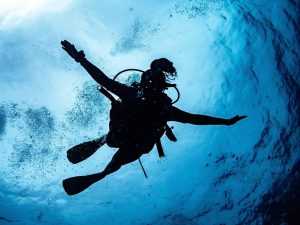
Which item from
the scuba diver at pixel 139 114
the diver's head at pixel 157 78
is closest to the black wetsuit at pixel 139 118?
the scuba diver at pixel 139 114

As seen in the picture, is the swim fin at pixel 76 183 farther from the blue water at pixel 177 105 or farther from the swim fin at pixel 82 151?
the blue water at pixel 177 105

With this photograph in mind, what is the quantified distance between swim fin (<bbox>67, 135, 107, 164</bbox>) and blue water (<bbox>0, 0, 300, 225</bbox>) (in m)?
8.88

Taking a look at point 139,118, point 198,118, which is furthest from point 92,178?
point 198,118

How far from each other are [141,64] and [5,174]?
9.56 m

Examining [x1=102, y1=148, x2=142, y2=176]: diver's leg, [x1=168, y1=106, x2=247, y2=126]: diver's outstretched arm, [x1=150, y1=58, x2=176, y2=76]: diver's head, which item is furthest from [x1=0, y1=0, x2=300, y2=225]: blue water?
[x1=102, y1=148, x2=142, y2=176]: diver's leg

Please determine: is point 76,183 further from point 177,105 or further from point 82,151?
point 177,105

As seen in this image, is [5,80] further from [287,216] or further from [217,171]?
[287,216]

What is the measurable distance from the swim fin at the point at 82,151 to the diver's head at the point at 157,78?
46.7 inches

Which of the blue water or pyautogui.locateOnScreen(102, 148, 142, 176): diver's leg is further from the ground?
the blue water

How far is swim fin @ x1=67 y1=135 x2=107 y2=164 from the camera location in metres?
4.81

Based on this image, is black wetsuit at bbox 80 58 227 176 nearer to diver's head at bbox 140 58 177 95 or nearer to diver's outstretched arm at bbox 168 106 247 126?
diver's outstretched arm at bbox 168 106 247 126

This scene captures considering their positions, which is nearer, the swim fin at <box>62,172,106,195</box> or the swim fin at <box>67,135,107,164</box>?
the swim fin at <box>62,172,106,195</box>

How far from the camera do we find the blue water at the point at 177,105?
12648mm

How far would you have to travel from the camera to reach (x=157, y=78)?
445cm
